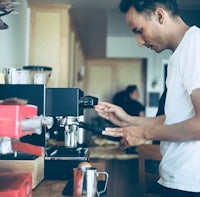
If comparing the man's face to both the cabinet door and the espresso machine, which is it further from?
the cabinet door

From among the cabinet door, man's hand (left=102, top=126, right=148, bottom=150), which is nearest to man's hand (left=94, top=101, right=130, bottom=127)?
man's hand (left=102, top=126, right=148, bottom=150)

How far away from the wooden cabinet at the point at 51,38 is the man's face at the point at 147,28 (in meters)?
1.94

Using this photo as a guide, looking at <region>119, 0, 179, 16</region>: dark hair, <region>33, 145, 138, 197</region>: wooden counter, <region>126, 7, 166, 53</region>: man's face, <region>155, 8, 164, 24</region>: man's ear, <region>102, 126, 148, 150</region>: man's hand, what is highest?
<region>119, 0, 179, 16</region>: dark hair

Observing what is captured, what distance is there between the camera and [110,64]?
257 inches

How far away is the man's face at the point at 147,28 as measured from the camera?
1315 millimetres

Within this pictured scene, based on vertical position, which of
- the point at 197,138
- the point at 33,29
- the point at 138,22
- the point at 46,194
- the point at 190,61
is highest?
the point at 33,29

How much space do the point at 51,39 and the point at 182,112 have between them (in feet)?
7.25

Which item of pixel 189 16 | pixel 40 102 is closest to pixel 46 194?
pixel 40 102

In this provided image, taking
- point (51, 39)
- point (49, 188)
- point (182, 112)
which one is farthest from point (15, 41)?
point (182, 112)

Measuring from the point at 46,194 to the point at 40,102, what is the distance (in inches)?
14.2

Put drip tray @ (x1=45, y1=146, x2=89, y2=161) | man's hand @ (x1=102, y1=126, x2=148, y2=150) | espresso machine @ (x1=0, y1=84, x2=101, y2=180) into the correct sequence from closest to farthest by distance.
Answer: man's hand @ (x1=102, y1=126, x2=148, y2=150), espresso machine @ (x1=0, y1=84, x2=101, y2=180), drip tray @ (x1=45, y1=146, x2=89, y2=161)

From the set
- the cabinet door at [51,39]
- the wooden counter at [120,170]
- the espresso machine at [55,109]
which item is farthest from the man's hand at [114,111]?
the cabinet door at [51,39]

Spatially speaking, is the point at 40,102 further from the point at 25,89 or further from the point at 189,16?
the point at 189,16

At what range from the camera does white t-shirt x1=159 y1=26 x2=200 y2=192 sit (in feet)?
3.87
